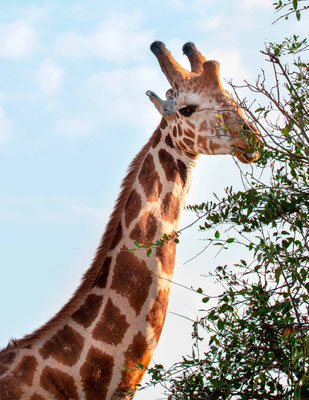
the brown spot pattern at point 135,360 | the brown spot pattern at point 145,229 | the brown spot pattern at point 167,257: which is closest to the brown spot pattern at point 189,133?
the brown spot pattern at point 145,229

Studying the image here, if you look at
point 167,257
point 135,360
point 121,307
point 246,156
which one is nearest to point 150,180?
point 167,257

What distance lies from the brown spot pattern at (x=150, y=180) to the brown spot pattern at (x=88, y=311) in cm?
102

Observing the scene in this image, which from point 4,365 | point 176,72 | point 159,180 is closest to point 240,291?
point 159,180

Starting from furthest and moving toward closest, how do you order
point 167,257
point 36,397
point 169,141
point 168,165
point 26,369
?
point 169,141
point 168,165
point 167,257
point 26,369
point 36,397

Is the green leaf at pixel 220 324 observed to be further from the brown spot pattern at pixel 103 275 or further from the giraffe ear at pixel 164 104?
the giraffe ear at pixel 164 104

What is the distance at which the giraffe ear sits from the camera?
6.48 m

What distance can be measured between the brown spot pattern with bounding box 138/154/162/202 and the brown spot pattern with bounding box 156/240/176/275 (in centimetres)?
46

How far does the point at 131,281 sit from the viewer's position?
5.88 meters

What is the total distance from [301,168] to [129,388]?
93.5 inches

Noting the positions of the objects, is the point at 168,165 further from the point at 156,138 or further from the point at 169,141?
the point at 156,138

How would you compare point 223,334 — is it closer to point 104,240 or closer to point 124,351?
point 124,351

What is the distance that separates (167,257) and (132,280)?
37 centimetres

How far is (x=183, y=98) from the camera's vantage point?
645cm

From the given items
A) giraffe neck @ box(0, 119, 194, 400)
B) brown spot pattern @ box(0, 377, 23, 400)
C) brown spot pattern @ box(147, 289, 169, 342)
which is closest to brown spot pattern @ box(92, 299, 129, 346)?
giraffe neck @ box(0, 119, 194, 400)
